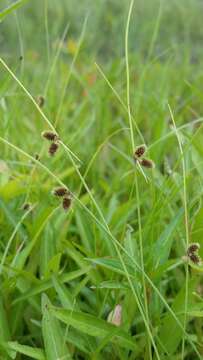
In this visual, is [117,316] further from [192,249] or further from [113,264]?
[192,249]

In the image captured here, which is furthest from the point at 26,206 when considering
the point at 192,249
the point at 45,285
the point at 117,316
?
the point at 192,249

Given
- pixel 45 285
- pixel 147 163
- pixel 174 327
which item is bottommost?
pixel 174 327

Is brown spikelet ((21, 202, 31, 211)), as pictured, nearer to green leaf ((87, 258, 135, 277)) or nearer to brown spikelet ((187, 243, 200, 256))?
green leaf ((87, 258, 135, 277))

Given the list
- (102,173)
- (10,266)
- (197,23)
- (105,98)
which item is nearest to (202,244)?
(10,266)

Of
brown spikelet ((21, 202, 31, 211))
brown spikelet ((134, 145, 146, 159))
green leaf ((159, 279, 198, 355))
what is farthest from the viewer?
brown spikelet ((21, 202, 31, 211))

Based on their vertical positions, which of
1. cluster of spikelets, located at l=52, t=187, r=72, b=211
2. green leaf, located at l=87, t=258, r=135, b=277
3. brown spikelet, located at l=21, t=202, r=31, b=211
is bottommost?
green leaf, located at l=87, t=258, r=135, b=277

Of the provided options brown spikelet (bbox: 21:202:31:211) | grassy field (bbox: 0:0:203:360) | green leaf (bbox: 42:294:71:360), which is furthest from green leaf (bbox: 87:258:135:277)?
Result: brown spikelet (bbox: 21:202:31:211)

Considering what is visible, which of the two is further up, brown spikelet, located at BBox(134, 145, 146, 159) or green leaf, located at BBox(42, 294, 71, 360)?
brown spikelet, located at BBox(134, 145, 146, 159)

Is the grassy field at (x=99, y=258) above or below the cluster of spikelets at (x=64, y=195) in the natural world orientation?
below

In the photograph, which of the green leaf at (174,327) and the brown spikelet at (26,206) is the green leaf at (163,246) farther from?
the brown spikelet at (26,206)

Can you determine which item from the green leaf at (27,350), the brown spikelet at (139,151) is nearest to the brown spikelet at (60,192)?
the brown spikelet at (139,151)
